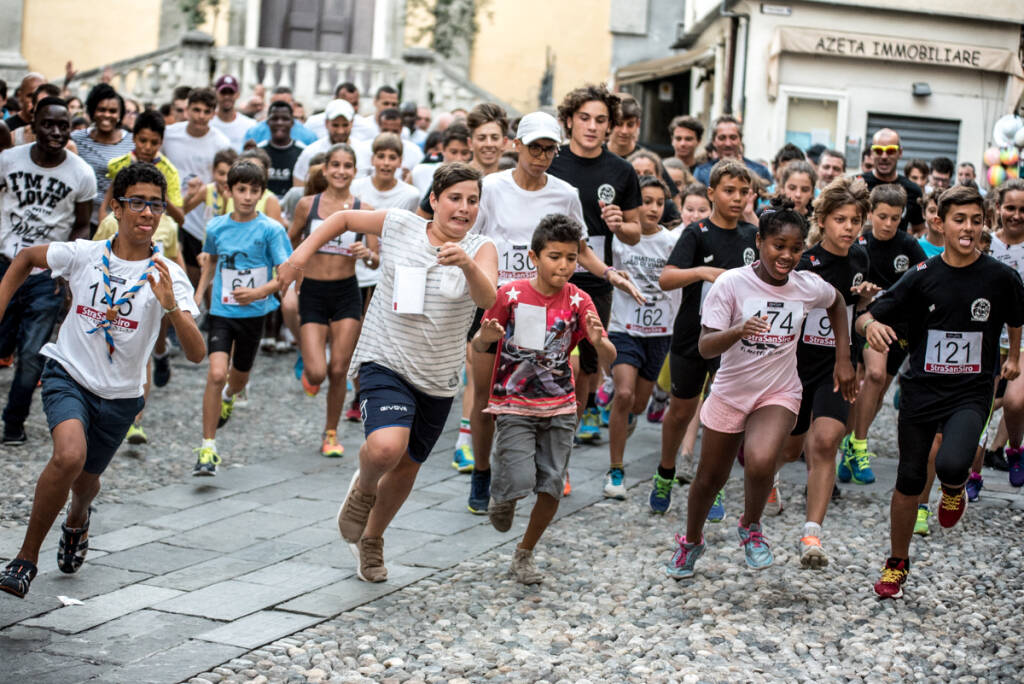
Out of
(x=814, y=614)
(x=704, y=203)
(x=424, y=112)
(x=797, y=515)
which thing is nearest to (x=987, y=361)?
(x=814, y=614)

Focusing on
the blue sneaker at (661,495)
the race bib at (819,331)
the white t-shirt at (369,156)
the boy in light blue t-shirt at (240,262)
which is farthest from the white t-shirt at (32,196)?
the race bib at (819,331)

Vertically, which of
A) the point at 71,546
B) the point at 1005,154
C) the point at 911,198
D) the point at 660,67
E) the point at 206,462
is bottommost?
the point at 71,546

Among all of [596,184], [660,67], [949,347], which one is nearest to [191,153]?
[596,184]

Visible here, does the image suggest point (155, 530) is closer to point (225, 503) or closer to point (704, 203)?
point (225, 503)

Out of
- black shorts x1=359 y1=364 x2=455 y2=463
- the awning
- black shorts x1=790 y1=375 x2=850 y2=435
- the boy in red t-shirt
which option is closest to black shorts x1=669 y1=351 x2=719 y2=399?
black shorts x1=790 y1=375 x2=850 y2=435

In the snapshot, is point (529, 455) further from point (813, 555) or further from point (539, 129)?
point (539, 129)

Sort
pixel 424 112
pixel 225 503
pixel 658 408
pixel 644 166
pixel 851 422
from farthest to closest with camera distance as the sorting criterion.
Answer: pixel 424 112 < pixel 658 408 < pixel 644 166 < pixel 851 422 < pixel 225 503

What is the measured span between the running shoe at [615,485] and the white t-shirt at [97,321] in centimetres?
306

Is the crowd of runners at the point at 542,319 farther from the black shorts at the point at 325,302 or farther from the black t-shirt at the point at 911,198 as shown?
the black t-shirt at the point at 911,198

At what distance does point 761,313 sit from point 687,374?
1.37m

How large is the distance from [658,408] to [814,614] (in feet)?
15.9

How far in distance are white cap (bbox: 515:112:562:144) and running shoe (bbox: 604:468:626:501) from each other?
2.15 m

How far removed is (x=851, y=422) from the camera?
881 centimetres

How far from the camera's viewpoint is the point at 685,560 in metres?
6.51
